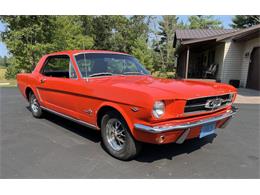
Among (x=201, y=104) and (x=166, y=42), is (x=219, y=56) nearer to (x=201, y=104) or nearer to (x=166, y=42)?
(x=201, y=104)

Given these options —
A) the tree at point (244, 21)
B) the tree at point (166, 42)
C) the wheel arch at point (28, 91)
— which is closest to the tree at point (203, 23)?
the tree at point (166, 42)

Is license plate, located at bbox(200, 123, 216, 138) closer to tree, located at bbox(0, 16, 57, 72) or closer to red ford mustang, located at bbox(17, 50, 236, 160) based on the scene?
red ford mustang, located at bbox(17, 50, 236, 160)

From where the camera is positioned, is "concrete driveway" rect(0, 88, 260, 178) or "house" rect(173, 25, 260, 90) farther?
"house" rect(173, 25, 260, 90)

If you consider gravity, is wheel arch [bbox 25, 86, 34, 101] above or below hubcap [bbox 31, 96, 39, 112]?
above

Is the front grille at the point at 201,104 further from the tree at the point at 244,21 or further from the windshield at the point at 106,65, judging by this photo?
the tree at the point at 244,21

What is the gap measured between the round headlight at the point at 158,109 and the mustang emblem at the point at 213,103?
2.64ft

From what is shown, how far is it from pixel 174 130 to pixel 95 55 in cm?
237

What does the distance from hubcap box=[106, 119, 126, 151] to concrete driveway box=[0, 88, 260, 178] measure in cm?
24

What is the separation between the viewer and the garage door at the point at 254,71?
38.2 feet

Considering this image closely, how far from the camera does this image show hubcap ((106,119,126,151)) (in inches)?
132

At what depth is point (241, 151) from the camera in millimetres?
3734

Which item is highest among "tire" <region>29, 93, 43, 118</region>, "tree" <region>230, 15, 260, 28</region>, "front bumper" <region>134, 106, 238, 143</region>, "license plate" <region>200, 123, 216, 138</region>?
"tree" <region>230, 15, 260, 28</region>

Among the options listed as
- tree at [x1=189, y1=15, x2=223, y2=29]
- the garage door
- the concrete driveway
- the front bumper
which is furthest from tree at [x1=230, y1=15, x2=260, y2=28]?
the front bumper

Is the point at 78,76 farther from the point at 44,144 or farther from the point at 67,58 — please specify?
the point at 44,144
